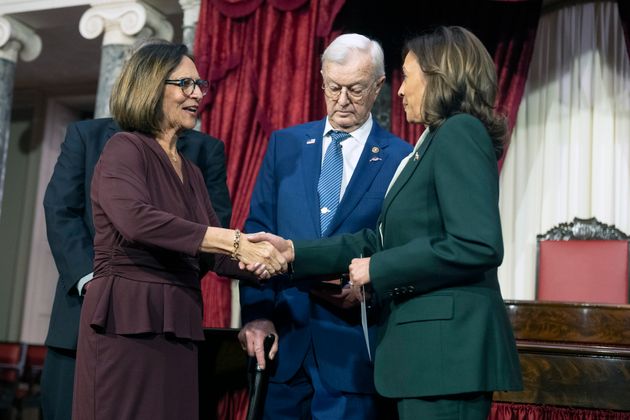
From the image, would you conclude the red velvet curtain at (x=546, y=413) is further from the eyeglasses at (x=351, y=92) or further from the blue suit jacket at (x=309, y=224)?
the eyeglasses at (x=351, y=92)

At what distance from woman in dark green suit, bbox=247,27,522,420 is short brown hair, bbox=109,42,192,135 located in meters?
0.77

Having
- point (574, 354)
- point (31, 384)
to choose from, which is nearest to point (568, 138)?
point (574, 354)

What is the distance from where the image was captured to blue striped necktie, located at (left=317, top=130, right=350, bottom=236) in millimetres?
2590

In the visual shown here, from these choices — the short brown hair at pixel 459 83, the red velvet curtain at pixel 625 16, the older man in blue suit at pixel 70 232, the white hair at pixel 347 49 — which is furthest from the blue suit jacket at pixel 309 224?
the red velvet curtain at pixel 625 16

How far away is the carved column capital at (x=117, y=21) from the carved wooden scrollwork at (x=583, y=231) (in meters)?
3.24

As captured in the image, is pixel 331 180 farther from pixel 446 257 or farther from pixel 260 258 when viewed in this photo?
pixel 446 257

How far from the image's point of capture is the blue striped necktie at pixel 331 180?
2.59 m

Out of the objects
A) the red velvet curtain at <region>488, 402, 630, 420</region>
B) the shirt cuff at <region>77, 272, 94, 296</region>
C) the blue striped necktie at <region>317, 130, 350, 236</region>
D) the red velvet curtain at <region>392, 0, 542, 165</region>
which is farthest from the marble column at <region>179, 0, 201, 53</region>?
the red velvet curtain at <region>488, 402, 630, 420</region>

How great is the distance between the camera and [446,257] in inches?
70.8

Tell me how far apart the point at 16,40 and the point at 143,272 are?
5.17 metres

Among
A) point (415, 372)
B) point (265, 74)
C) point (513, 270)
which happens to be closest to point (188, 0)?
point (265, 74)

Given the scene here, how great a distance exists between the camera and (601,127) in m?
5.59

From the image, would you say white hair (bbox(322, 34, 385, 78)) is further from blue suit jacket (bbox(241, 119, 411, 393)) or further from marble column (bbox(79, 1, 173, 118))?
marble column (bbox(79, 1, 173, 118))

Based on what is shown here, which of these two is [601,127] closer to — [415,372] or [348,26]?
[348,26]
